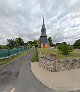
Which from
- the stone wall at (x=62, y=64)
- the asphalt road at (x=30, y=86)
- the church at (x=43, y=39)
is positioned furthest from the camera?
the church at (x=43, y=39)

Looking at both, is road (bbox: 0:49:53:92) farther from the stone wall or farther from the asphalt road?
the stone wall

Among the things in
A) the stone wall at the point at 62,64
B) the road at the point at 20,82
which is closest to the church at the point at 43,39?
the stone wall at the point at 62,64

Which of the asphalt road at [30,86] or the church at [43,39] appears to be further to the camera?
the church at [43,39]

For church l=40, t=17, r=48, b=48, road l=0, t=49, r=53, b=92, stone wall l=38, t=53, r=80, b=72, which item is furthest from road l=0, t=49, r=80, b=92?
church l=40, t=17, r=48, b=48

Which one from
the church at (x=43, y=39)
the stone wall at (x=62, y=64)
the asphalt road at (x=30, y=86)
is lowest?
the asphalt road at (x=30, y=86)

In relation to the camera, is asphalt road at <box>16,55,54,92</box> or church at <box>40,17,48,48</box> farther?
church at <box>40,17,48,48</box>

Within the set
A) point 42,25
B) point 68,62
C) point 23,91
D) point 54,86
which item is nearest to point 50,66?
point 68,62

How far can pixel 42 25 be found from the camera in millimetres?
97625

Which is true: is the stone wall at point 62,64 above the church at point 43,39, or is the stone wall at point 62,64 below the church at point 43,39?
below

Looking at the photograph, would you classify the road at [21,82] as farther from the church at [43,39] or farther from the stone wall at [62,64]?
the church at [43,39]

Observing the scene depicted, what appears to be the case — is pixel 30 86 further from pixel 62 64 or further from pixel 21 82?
pixel 62 64

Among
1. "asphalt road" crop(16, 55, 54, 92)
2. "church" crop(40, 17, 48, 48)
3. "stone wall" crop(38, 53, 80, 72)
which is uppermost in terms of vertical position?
"church" crop(40, 17, 48, 48)

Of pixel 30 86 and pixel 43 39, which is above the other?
pixel 43 39

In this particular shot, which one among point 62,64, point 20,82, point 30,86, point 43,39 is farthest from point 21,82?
point 43,39
